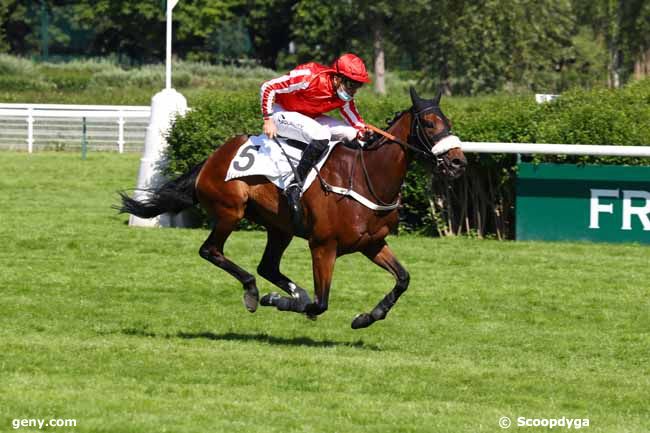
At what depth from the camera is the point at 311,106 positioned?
29.5 ft

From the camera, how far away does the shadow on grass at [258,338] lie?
899 cm

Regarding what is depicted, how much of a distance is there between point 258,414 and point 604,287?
5.76 metres

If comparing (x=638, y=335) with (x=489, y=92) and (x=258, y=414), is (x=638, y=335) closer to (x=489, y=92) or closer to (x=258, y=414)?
(x=258, y=414)

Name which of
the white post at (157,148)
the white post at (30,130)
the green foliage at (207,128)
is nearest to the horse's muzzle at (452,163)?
the green foliage at (207,128)

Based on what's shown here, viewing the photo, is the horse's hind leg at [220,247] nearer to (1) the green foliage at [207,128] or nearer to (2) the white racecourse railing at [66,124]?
(1) the green foliage at [207,128]

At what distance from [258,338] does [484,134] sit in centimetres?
606

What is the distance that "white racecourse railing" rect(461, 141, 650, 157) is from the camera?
13.4 metres

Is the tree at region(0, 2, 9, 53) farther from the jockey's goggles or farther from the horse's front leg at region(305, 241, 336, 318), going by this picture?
the horse's front leg at region(305, 241, 336, 318)

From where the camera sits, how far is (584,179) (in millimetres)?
13898

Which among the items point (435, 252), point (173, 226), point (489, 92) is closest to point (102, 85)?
point (489, 92)

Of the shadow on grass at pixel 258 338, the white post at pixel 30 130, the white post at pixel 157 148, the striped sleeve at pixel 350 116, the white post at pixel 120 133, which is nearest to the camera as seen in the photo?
the shadow on grass at pixel 258 338

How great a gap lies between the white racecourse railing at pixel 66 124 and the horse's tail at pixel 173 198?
59.9 ft

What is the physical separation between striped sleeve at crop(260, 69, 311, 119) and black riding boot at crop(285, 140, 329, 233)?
388 mm

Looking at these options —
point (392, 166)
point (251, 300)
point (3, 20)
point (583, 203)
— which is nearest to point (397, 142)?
point (392, 166)
